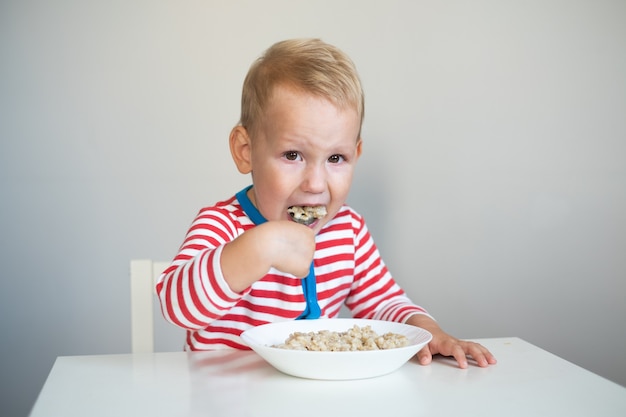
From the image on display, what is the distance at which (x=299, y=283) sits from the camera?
47.0 inches

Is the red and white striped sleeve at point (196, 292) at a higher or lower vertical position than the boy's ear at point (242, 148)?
lower

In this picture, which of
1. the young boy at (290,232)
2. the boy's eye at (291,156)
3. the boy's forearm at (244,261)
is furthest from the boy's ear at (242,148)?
the boy's forearm at (244,261)

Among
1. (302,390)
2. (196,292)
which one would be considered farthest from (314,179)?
(302,390)

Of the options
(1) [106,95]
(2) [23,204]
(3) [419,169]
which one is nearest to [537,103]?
(3) [419,169]

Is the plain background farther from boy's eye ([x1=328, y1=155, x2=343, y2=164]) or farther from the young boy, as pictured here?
boy's eye ([x1=328, y1=155, x2=343, y2=164])

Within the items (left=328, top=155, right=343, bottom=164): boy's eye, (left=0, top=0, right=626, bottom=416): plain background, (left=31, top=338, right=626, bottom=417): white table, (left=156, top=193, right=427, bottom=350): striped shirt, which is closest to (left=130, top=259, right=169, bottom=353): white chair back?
(left=156, top=193, right=427, bottom=350): striped shirt

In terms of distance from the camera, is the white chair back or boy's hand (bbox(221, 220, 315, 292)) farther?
the white chair back

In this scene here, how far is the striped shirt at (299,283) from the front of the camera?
44.0 inches

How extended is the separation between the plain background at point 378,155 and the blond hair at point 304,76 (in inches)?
23.0

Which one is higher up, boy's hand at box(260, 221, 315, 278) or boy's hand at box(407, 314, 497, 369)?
boy's hand at box(260, 221, 315, 278)

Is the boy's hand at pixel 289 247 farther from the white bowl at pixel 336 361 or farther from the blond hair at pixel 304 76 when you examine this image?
the blond hair at pixel 304 76

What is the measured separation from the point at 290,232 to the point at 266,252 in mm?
39

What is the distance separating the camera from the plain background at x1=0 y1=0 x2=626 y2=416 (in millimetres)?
1616

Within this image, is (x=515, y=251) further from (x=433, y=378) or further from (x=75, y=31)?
(x=75, y=31)
